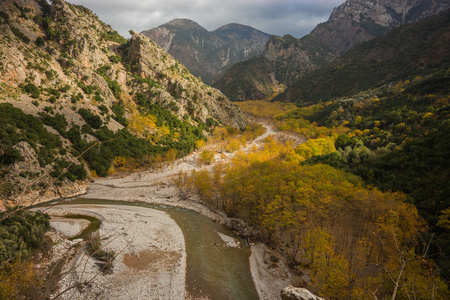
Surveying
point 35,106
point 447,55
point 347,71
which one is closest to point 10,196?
point 35,106

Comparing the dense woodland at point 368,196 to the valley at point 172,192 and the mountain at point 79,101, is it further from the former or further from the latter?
the mountain at point 79,101

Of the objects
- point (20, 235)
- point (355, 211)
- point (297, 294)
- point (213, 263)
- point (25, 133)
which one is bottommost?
point (213, 263)

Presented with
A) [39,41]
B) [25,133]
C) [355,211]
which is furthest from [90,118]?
[355,211]

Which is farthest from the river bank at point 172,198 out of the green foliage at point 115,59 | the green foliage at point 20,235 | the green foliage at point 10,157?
the green foliage at point 115,59

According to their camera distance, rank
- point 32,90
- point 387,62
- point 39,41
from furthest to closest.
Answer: point 387,62, point 39,41, point 32,90

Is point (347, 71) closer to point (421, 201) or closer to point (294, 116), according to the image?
point (294, 116)

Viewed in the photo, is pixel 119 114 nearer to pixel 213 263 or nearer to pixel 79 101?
pixel 79 101
